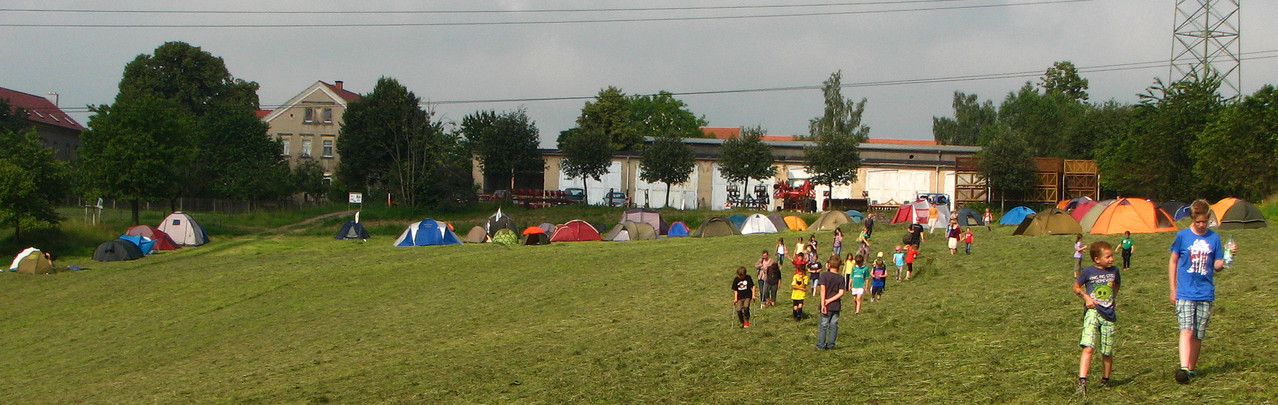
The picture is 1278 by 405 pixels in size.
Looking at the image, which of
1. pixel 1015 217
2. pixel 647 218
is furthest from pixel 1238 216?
pixel 647 218

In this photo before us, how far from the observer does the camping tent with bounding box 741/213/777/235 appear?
5156 cm

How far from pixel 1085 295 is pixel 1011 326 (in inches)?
237

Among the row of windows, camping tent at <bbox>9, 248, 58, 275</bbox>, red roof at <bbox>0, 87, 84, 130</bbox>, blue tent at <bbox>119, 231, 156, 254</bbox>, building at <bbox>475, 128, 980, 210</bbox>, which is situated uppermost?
red roof at <bbox>0, 87, 84, 130</bbox>

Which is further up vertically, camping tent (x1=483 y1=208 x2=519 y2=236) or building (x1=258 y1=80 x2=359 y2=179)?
building (x1=258 y1=80 x2=359 y2=179)

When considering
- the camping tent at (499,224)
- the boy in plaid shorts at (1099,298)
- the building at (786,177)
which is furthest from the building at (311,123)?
the boy in plaid shorts at (1099,298)

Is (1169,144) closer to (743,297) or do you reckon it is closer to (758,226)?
(758,226)

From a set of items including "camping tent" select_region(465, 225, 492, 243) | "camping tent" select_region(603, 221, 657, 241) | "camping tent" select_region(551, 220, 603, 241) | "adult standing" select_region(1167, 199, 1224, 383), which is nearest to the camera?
"adult standing" select_region(1167, 199, 1224, 383)

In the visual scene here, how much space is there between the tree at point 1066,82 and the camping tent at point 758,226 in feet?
268

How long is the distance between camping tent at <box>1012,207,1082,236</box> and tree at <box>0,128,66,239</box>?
44.5m

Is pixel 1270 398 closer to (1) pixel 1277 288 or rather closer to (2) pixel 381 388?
(1) pixel 1277 288

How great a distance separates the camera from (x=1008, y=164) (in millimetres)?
66062

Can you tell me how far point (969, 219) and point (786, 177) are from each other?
2412cm

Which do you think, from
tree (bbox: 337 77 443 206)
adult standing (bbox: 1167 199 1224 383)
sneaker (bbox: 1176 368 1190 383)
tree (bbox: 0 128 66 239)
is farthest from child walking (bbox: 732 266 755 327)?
tree (bbox: 337 77 443 206)

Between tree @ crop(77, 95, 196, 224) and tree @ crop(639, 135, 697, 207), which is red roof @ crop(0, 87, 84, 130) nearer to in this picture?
tree @ crop(77, 95, 196, 224)
